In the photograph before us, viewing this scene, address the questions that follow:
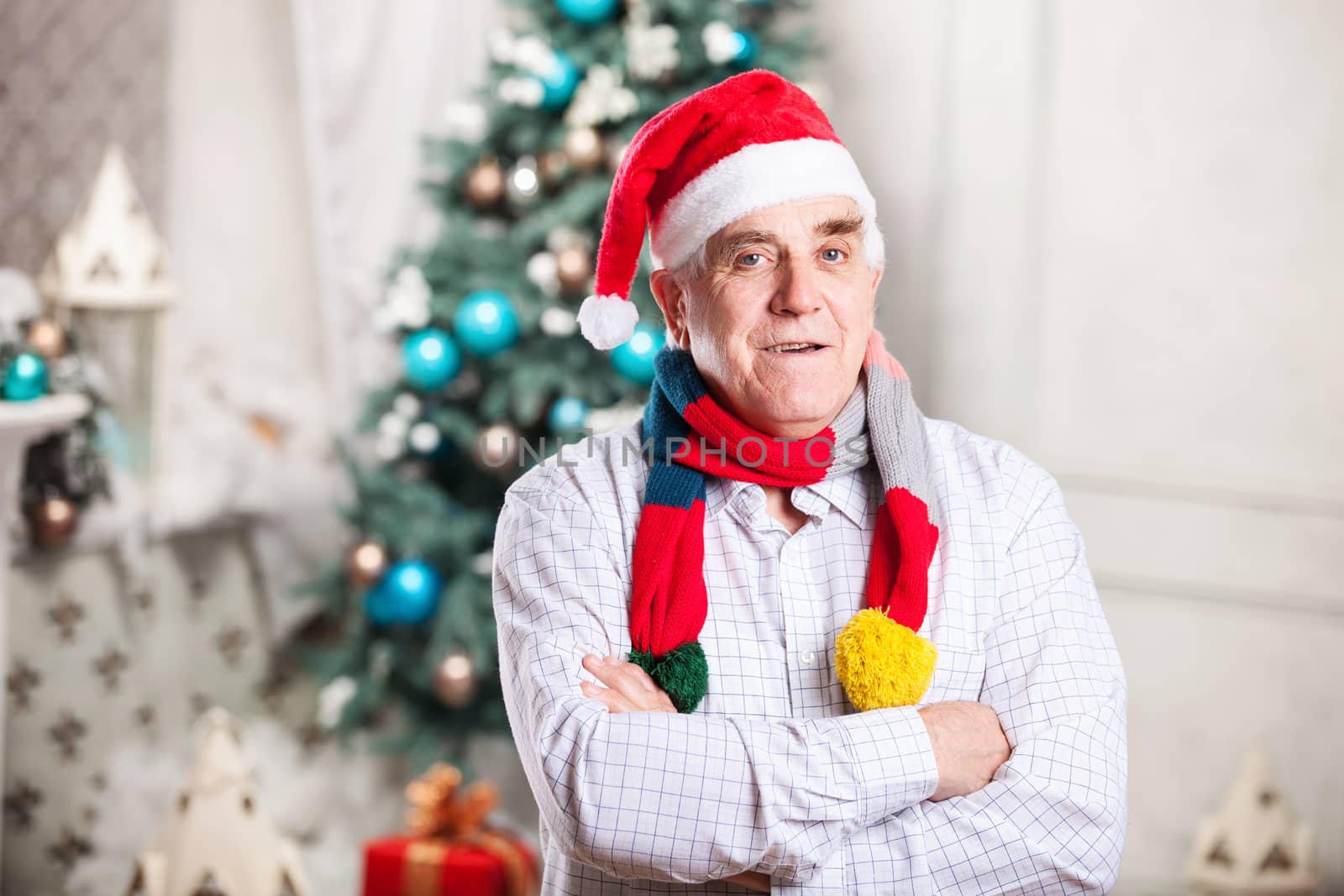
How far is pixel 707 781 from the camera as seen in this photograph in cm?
129

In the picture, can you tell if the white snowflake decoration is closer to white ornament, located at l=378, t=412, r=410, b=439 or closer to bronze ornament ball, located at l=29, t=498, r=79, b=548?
white ornament, located at l=378, t=412, r=410, b=439

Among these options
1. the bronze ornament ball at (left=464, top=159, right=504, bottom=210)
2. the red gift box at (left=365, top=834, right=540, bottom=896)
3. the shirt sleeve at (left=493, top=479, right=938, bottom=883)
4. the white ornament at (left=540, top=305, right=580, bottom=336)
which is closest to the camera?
the shirt sleeve at (left=493, top=479, right=938, bottom=883)

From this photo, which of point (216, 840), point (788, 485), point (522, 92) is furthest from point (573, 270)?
point (788, 485)

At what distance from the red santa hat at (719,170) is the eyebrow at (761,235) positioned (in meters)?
0.02

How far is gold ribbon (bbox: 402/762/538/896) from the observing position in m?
2.86

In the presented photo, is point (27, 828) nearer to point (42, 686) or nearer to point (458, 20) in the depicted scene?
point (42, 686)

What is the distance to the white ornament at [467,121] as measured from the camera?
3215 mm

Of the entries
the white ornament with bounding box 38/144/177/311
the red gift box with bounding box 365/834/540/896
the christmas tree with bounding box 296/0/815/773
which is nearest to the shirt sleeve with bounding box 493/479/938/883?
the red gift box with bounding box 365/834/540/896

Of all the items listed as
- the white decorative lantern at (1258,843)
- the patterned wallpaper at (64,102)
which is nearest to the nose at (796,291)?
the white decorative lantern at (1258,843)

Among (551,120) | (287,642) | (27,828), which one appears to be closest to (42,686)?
(27,828)

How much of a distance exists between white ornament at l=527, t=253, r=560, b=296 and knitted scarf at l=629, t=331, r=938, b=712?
4.88 ft

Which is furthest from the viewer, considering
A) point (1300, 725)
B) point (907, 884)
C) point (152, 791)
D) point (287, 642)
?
point (287, 642)

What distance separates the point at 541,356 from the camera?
3152 mm

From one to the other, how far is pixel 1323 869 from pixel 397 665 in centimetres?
243
